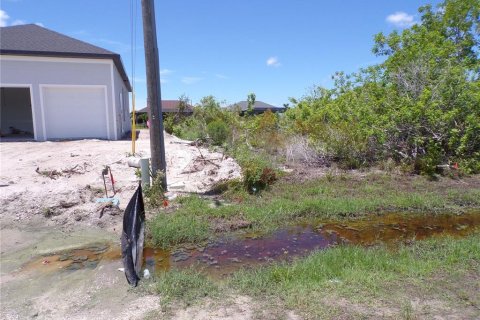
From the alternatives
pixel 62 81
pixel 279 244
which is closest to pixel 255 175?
pixel 279 244

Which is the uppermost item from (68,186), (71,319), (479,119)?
(479,119)

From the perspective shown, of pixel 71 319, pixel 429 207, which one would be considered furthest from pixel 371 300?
pixel 429 207

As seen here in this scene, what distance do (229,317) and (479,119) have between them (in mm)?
9443

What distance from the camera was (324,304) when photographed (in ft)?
11.0

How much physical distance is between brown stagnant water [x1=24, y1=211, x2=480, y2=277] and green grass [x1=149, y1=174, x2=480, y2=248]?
294 mm

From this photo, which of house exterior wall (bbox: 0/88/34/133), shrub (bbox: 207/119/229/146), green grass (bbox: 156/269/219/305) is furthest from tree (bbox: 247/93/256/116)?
green grass (bbox: 156/269/219/305)

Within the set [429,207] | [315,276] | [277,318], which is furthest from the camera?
[429,207]

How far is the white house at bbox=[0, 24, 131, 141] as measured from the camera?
13023mm

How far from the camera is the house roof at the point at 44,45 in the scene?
42.2 ft

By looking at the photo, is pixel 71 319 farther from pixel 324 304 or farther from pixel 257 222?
pixel 257 222

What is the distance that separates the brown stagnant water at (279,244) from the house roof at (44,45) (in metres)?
10.3

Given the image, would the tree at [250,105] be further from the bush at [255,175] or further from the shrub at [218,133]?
the bush at [255,175]

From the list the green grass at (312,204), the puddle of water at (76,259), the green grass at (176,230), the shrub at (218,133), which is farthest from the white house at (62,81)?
the puddle of water at (76,259)

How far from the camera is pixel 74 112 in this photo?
13914mm
